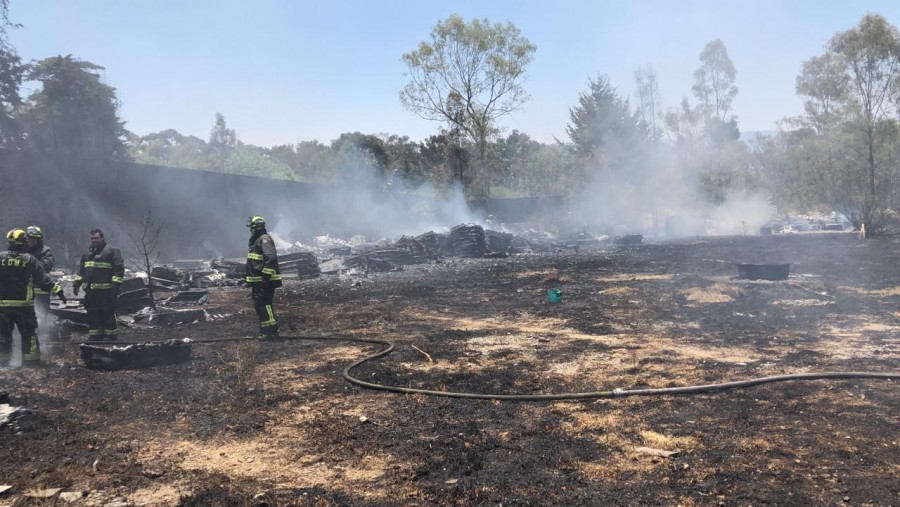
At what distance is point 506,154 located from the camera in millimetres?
59406

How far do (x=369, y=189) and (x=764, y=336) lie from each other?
3180cm

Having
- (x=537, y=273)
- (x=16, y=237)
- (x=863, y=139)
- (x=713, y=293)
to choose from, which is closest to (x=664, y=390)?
(x=713, y=293)

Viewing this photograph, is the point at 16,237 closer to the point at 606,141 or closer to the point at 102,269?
the point at 102,269

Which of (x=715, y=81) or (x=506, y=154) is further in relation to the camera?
(x=506, y=154)

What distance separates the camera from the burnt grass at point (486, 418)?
133 inches

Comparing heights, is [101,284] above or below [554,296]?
above

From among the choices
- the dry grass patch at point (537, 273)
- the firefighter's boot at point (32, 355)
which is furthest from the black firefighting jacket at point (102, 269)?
the dry grass patch at point (537, 273)

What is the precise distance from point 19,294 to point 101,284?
1.05 meters

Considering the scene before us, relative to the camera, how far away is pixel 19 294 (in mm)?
6707

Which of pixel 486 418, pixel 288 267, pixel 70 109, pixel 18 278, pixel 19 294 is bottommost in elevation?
pixel 486 418

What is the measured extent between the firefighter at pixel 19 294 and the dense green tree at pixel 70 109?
2083cm

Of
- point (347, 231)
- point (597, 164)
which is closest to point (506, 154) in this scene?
point (597, 164)

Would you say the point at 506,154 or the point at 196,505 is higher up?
the point at 506,154

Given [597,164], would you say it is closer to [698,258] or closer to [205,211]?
[698,258]
